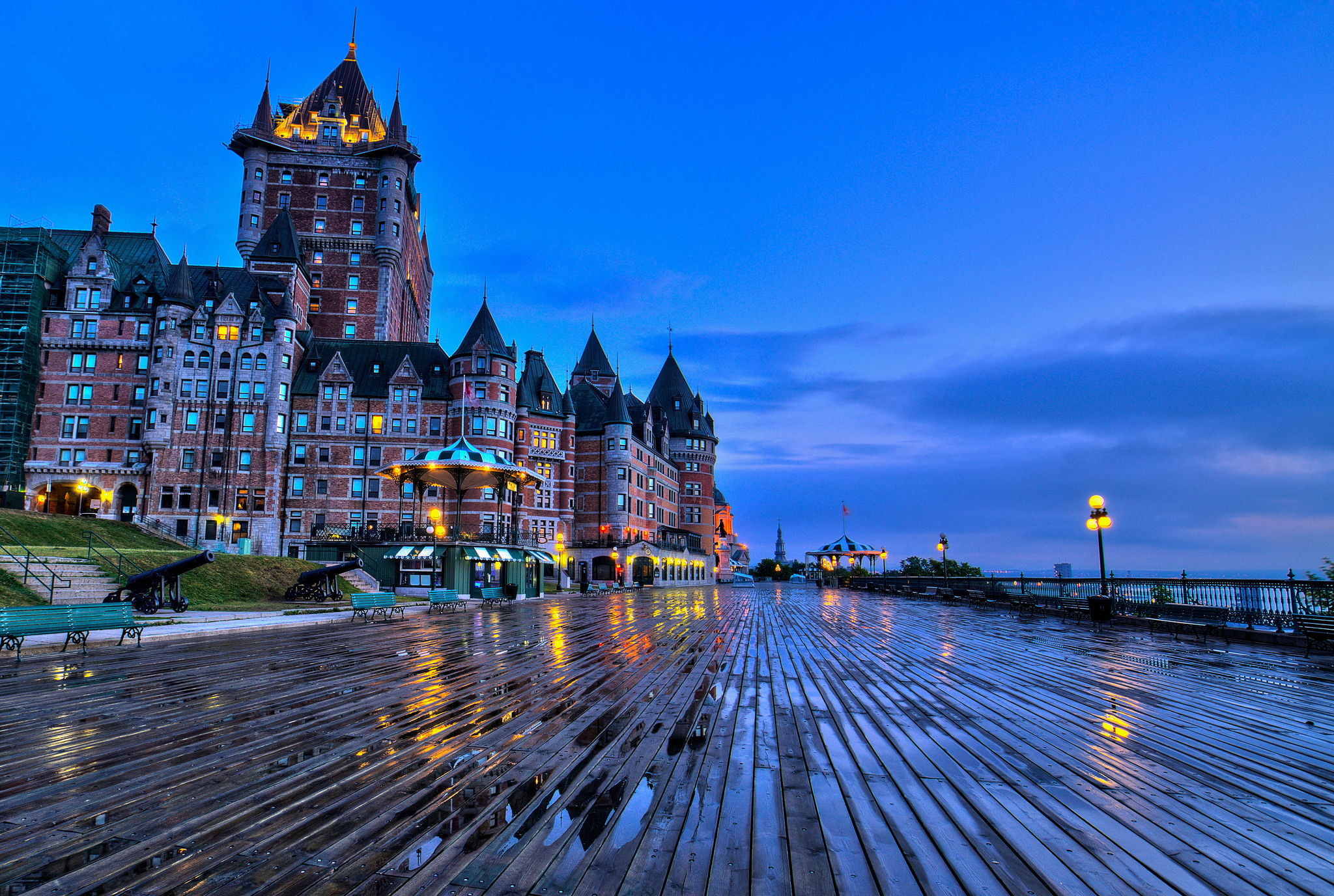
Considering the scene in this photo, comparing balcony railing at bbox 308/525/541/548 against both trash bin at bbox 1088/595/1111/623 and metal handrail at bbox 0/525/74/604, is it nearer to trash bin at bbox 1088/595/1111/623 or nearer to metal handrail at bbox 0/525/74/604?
metal handrail at bbox 0/525/74/604

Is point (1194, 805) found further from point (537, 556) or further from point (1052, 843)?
point (537, 556)

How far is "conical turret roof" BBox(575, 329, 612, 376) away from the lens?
84019 mm

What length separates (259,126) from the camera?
6419 centimetres

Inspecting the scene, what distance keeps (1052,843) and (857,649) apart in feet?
34.5

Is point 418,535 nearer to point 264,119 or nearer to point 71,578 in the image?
point 71,578

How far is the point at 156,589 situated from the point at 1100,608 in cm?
2869

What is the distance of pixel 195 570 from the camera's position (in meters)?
26.1

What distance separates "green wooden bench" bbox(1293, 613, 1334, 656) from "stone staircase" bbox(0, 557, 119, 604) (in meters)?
28.5

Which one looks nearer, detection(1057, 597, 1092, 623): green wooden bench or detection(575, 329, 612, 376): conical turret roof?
detection(1057, 597, 1092, 623): green wooden bench

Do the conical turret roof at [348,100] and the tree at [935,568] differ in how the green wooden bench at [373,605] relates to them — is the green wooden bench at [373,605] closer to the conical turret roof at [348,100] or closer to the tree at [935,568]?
the tree at [935,568]

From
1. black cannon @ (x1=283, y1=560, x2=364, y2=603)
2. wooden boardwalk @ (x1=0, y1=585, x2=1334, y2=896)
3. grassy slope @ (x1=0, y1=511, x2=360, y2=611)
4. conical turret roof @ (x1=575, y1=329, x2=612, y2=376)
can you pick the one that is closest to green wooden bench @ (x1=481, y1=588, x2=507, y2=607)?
black cannon @ (x1=283, y1=560, x2=364, y2=603)

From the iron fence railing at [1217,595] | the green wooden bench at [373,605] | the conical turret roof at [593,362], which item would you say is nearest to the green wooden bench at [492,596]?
the green wooden bench at [373,605]

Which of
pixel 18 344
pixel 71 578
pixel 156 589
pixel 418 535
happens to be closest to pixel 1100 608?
pixel 156 589

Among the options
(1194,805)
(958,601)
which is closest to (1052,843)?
(1194,805)
